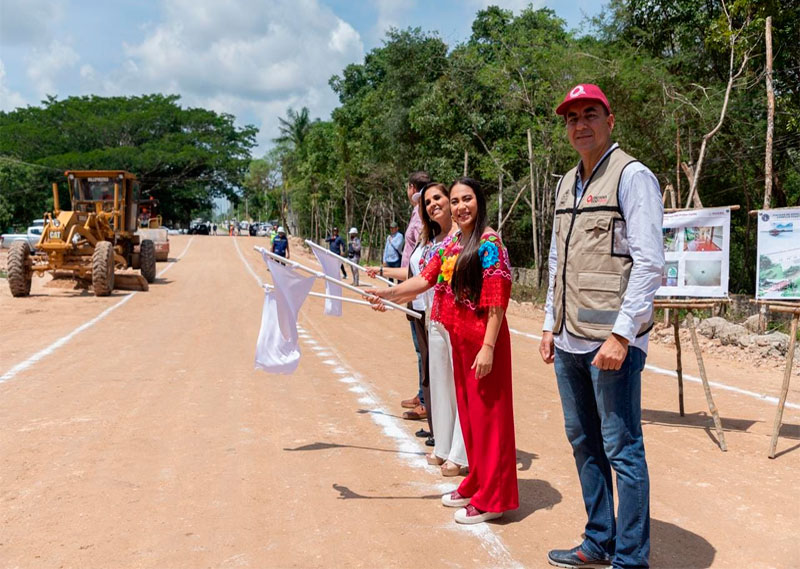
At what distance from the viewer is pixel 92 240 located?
20.5m

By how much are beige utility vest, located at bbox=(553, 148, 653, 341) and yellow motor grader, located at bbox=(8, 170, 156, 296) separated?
691 inches

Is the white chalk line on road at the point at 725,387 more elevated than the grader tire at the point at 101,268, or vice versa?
the grader tire at the point at 101,268

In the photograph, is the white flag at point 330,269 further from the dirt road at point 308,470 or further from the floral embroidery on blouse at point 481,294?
the floral embroidery on blouse at point 481,294

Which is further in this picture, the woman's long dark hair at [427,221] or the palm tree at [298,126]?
the palm tree at [298,126]

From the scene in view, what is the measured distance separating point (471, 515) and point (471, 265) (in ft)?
4.76

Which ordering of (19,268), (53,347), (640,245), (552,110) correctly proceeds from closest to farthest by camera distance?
(640,245) → (53,347) → (19,268) → (552,110)

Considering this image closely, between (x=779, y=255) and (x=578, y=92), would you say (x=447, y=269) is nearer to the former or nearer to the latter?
(x=578, y=92)

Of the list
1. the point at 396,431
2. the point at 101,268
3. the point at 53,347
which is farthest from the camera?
the point at 101,268

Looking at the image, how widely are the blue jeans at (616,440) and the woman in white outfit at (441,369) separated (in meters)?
1.39

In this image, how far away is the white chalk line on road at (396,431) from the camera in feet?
13.2

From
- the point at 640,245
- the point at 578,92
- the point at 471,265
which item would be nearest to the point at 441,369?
the point at 471,265

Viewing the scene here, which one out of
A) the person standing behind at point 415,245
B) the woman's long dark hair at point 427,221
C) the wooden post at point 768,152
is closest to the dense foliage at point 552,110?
the wooden post at point 768,152

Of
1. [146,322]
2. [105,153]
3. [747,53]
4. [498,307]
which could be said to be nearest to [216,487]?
[498,307]

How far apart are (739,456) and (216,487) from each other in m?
3.93
